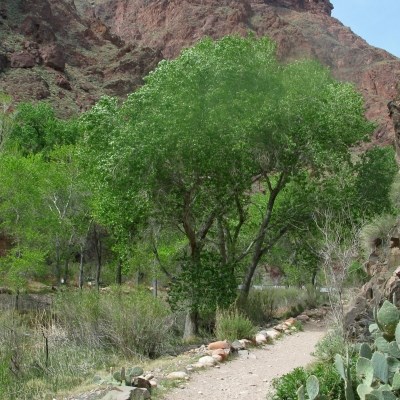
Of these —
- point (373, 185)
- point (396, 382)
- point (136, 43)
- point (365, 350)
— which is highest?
point (136, 43)

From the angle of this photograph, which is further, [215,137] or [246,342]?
[215,137]

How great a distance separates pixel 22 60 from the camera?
6397 centimetres

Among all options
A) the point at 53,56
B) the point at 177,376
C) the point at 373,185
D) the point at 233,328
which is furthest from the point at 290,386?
the point at 53,56

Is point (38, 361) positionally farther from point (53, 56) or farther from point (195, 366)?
point (53, 56)

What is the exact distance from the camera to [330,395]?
690 centimetres

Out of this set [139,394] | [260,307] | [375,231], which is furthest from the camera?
[375,231]

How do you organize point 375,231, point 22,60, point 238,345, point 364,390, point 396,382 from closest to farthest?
point 364,390 → point 396,382 → point 238,345 → point 375,231 → point 22,60

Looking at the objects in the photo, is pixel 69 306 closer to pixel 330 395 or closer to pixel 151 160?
pixel 151 160

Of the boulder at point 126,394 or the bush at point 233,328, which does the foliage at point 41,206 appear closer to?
the bush at point 233,328

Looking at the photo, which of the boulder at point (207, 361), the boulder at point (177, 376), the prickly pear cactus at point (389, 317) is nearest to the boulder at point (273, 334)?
the boulder at point (207, 361)

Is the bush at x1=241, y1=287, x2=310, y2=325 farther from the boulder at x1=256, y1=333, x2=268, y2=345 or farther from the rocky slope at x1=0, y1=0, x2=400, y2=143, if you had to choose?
the rocky slope at x1=0, y1=0, x2=400, y2=143

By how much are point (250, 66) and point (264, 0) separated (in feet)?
479

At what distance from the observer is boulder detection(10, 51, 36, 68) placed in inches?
2486

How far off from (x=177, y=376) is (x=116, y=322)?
2242 millimetres
